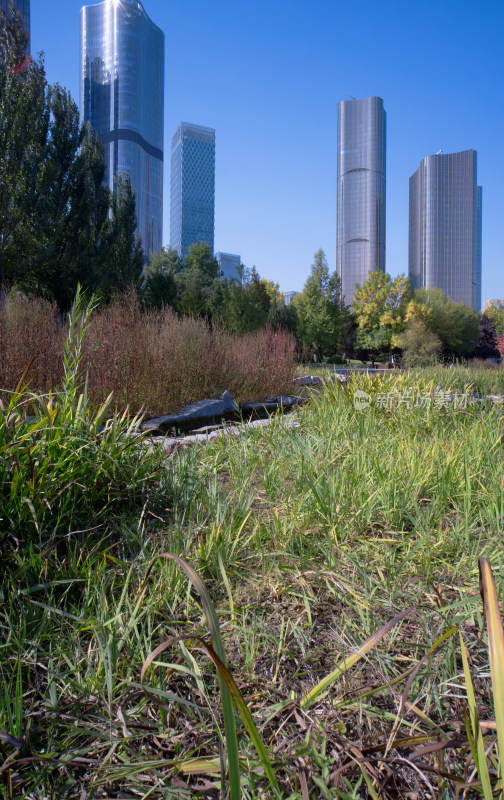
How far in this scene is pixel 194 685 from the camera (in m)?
1.09

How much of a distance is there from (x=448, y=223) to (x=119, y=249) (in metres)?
108

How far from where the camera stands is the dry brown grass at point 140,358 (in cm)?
507

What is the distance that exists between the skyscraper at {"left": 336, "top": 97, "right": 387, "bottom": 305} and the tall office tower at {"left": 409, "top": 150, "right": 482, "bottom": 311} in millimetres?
10000

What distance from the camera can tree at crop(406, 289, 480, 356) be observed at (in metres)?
26.6

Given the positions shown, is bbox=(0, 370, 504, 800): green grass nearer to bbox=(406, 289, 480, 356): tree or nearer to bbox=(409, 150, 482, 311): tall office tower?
bbox=(406, 289, 480, 356): tree

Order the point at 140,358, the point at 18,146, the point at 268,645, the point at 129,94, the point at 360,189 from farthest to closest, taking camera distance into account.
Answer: the point at 360,189, the point at 129,94, the point at 18,146, the point at 140,358, the point at 268,645

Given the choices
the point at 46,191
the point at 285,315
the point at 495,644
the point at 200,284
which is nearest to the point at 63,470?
the point at 495,644

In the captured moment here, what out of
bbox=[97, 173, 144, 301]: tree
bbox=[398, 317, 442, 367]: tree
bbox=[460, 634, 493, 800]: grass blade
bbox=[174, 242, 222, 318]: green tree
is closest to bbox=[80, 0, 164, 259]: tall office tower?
bbox=[174, 242, 222, 318]: green tree

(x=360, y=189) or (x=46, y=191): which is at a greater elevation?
(x=360, y=189)
